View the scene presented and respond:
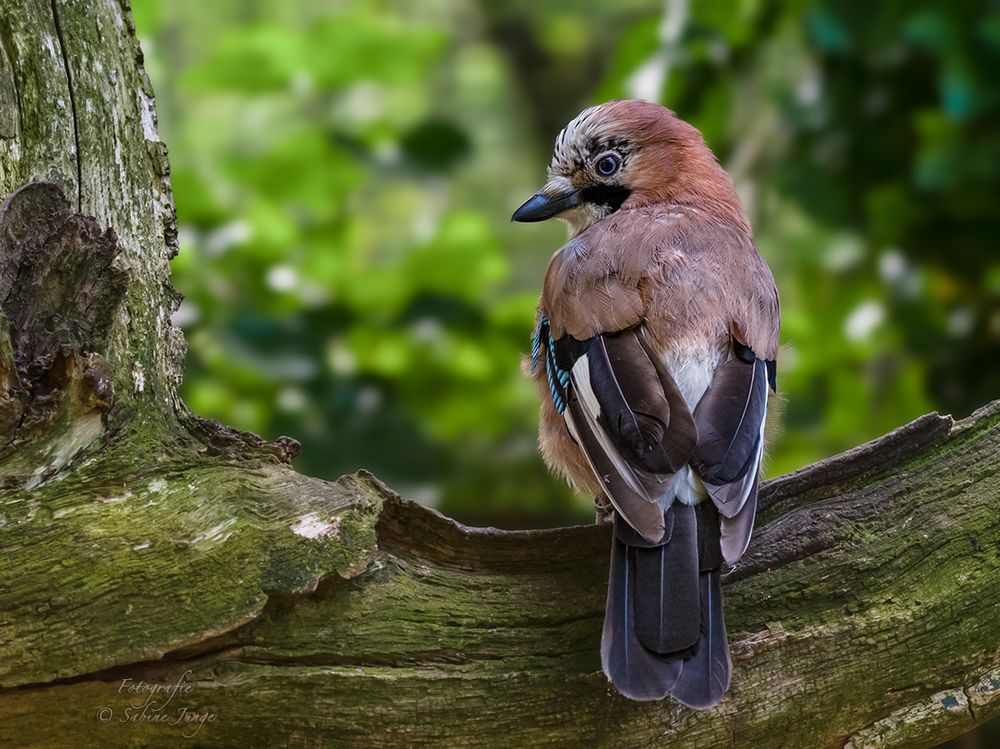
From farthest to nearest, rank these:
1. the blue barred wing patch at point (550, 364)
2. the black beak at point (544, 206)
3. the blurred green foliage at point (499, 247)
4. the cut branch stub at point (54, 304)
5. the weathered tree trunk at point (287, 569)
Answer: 1. the blurred green foliage at point (499, 247)
2. the black beak at point (544, 206)
3. the blue barred wing patch at point (550, 364)
4. the cut branch stub at point (54, 304)
5. the weathered tree trunk at point (287, 569)

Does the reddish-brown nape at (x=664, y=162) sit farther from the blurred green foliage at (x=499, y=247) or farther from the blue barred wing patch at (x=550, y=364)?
the blurred green foliage at (x=499, y=247)

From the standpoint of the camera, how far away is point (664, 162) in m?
4.07

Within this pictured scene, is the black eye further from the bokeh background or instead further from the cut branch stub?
the cut branch stub

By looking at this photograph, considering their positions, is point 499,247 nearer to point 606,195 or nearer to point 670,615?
point 606,195

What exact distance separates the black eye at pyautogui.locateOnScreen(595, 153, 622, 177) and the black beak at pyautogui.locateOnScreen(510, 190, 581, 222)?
0.11m

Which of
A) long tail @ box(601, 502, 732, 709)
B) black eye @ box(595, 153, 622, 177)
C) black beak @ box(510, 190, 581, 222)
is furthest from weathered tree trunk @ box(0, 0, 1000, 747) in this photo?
black eye @ box(595, 153, 622, 177)

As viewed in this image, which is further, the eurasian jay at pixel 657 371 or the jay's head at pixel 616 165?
the jay's head at pixel 616 165

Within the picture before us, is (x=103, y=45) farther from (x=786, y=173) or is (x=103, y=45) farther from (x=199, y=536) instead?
(x=786, y=173)

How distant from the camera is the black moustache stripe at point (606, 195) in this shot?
13.4 feet

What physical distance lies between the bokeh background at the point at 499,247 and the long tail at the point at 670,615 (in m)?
2.11

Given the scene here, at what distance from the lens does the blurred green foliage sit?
15.9 ft

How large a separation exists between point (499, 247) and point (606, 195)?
1509 mm

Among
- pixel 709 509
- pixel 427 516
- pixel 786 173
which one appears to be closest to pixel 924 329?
pixel 786 173

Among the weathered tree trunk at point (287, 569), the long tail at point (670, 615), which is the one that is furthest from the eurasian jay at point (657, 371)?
the weathered tree trunk at point (287, 569)
